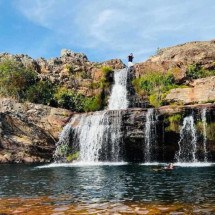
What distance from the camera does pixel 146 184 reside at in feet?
82.4

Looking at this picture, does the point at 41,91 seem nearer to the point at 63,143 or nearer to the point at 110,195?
the point at 63,143

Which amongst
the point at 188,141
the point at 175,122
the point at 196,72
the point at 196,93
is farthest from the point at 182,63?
the point at 188,141

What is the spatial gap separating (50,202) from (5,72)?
154ft

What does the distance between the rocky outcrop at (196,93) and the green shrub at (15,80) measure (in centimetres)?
2388

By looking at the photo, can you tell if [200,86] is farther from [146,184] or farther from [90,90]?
[146,184]

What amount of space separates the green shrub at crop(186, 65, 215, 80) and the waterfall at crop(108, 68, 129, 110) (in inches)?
408

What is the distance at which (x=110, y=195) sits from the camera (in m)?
20.8

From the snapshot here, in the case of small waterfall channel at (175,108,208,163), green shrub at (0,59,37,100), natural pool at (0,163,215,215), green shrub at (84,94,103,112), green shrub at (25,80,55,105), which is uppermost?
green shrub at (0,59,37,100)

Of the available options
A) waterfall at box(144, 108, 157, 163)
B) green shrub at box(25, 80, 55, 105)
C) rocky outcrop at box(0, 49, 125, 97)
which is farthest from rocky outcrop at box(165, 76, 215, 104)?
Result: green shrub at box(25, 80, 55, 105)

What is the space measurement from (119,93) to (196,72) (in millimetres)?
12700

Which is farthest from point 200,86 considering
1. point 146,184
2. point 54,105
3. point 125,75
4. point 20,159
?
point 146,184

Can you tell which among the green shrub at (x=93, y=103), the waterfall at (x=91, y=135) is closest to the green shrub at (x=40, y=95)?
the green shrub at (x=93, y=103)

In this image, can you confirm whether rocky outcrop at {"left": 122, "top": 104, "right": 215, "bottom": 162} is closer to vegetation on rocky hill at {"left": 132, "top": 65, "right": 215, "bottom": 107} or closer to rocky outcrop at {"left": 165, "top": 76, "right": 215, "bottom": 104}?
rocky outcrop at {"left": 165, "top": 76, "right": 215, "bottom": 104}

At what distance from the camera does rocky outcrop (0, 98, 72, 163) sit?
50000 mm
